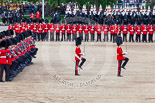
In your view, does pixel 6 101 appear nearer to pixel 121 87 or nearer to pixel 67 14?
pixel 121 87

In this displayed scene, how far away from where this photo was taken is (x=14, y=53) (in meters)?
21.5

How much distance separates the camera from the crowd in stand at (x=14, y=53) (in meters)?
20.4

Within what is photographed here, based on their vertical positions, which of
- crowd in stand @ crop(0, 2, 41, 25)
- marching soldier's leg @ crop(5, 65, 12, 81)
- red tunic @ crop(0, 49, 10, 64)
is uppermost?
red tunic @ crop(0, 49, 10, 64)

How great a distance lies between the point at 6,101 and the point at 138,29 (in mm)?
21705

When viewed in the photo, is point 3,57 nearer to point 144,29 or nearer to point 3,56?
point 3,56

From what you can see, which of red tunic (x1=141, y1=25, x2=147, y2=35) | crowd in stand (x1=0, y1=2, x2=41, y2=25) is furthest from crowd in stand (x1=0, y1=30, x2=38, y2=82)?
crowd in stand (x1=0, y1=2, x2=41, y2=25)

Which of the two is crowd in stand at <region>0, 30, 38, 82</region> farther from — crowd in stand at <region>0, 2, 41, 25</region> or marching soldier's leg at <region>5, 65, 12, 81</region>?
crowd in stand at <region>0, 2, 41, 25</region>

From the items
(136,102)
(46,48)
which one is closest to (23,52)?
(136,102)

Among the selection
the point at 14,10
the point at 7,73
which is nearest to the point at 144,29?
the point at 7,73

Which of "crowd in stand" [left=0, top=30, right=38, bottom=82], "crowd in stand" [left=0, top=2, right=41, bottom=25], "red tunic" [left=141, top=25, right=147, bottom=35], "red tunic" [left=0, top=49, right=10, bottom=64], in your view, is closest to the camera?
"red tunic" [left=0, top=49, right=10, bottom=64]

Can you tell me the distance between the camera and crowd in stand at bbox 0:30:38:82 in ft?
67.0

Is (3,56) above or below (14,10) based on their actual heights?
above

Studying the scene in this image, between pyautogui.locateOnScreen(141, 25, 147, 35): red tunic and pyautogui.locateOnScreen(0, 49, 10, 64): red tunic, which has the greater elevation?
pyautogui.locateOnScreen(0, 49, 10, 64): red tunic

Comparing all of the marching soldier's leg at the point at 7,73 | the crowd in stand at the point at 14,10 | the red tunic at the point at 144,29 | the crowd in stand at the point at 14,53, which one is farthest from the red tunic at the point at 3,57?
the crowd in stand at the point at 14,10
